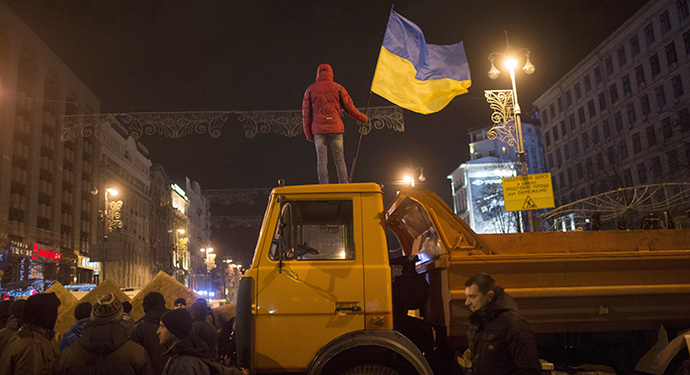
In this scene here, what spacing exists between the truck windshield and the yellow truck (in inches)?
0.5

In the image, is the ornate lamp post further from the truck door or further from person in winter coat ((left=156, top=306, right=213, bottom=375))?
person in winter coat ((left=156, top=306, right=213, bottom=375))

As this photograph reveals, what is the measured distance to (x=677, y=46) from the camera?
4756 cm

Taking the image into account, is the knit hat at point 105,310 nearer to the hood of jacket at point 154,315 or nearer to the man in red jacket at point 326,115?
the hood of jacket at point 154,315

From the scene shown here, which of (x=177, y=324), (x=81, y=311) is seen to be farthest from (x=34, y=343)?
(x=81, y=311)

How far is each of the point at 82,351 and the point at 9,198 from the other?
151 ft

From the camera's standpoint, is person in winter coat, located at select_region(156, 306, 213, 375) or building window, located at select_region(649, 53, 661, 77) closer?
person in winter coat, located at select_region(156, 306, 213, 375)

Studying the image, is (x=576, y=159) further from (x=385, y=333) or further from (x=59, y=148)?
(x=385, y=333)

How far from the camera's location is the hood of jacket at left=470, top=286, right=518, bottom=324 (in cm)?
405

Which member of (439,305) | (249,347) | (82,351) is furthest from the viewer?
(439,305)

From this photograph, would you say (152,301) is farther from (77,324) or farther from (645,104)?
(645,104)

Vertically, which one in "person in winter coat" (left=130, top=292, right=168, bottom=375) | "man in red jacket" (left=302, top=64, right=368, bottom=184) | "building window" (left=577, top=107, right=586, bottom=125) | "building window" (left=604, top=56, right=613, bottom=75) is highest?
"building window" (left=604, top=56, right=613, bottom=75)

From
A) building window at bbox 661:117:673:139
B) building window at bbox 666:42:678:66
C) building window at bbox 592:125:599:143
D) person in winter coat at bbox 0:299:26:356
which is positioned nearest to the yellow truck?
person in winter coat at bbox 0:299:26:356

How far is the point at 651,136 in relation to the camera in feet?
169

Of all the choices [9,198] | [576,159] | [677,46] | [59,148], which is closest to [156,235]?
[59,148]
